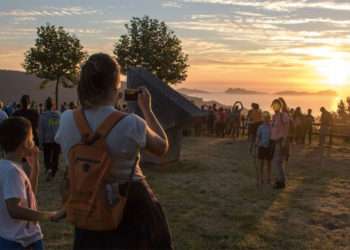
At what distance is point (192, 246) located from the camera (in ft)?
21.8

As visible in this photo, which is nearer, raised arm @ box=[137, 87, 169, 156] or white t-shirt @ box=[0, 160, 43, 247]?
raised arm @ box=[137, 87, 169, 156]

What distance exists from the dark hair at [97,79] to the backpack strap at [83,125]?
59mm

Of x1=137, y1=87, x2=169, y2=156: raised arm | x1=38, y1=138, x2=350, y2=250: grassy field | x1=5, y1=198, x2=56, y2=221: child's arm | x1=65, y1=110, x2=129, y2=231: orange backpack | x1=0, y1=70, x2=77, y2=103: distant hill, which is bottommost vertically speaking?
x1=38, y1=138, x2=350, y2=250: grassy field

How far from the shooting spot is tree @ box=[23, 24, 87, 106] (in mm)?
42375

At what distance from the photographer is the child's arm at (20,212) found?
124 inches

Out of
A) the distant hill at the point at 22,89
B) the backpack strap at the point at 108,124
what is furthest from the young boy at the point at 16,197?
the distant hill at the point at 22,89

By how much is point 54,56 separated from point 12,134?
132 feet

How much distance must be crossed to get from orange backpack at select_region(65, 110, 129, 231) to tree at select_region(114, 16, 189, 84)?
38512 mm

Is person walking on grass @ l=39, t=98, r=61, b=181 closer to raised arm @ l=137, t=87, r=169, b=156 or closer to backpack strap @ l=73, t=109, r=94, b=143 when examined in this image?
raised arm @ l=137, t=87, r=169, b=156

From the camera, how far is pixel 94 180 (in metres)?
2.59

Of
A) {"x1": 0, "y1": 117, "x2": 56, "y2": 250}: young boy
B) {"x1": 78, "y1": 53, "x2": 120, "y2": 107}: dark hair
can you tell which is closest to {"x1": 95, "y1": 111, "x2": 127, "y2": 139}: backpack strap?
{"x1": 78, "y1": 53, "x2": 120, "y2": 107}: dark hair

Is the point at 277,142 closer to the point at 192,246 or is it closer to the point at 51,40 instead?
the point at 192,246

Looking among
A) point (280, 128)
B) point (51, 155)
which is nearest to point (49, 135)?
point (51, 155)

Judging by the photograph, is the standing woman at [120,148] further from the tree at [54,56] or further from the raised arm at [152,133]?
the tree at [54,56]
